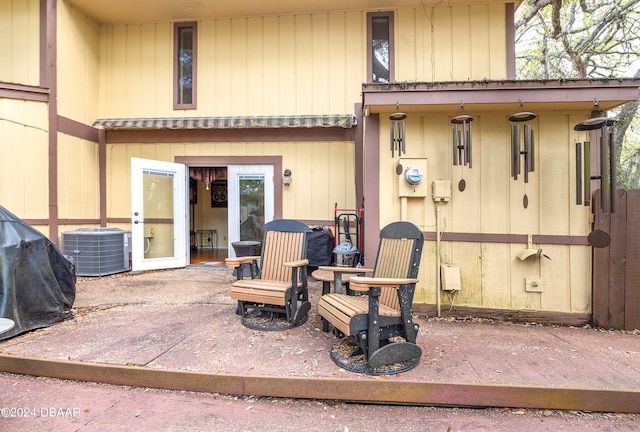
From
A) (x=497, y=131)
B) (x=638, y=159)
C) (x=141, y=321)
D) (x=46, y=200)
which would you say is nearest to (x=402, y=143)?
(x=497, y=131)

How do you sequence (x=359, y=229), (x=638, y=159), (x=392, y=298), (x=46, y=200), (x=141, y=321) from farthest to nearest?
1. (x=638, y=159)
2. (x=46, y=200)
3. (x=359, y=229)
4. (x=141, y=321)
5. (x=392, y=298)

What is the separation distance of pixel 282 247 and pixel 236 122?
3001 mm

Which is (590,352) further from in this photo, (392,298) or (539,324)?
(392,298)

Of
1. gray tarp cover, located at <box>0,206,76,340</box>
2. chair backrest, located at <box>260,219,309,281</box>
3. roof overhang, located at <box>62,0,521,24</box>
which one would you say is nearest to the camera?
gray tarp cover, located at <box>0,206,76,340</box>

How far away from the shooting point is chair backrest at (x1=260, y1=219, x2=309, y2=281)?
3.28 m

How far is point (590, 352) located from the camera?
104 inches

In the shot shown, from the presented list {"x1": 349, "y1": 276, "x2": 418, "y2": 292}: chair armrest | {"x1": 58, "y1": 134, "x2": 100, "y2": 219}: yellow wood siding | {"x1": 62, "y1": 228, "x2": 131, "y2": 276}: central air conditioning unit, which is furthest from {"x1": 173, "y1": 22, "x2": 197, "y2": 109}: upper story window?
{"x1": 349, "y1": 276, "x2": 418, "y2": 292}: chair armrest

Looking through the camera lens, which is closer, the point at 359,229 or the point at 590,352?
the point at 590,352

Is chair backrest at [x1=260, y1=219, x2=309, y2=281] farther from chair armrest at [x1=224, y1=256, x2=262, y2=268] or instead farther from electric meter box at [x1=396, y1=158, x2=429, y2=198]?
electric meter box at [x1=396, y1=158, x2=429, y2=198]

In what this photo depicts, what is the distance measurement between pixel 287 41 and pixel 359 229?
3.79m

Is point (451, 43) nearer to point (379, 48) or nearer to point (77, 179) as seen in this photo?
point (379, 48)

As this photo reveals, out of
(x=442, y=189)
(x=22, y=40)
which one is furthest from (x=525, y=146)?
(x=22, y=40)

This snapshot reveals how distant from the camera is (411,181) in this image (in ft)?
11.4

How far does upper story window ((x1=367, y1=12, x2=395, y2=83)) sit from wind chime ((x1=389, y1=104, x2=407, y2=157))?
2.52 meters
